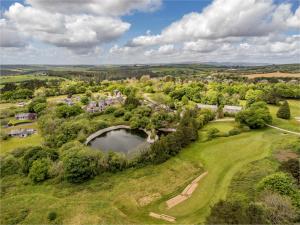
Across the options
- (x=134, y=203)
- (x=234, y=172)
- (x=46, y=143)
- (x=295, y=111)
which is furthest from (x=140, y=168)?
(x=295, y=111)

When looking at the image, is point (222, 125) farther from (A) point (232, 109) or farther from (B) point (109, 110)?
(B) point (109, 110)

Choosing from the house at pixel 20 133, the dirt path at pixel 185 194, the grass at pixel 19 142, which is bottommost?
the dirt path at pixel 185 194

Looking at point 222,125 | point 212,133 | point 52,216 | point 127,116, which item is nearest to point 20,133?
point 127,116

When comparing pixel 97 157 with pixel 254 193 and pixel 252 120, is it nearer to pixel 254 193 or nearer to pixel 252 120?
pixel 254 193

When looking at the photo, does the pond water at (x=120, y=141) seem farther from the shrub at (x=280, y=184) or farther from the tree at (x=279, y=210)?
the tree at (x=279, y=210)

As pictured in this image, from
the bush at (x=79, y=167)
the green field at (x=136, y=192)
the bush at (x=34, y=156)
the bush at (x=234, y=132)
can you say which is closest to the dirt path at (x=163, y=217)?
the green field at (x=136, y=192)

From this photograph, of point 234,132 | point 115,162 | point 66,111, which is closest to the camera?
point 115,162

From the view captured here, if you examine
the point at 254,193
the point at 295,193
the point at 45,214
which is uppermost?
the point at 295,193
